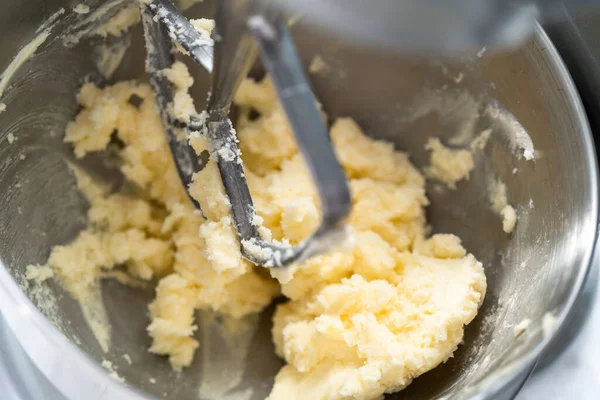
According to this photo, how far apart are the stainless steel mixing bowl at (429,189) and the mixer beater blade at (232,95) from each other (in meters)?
0.08

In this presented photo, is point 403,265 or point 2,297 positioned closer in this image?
point 2,297

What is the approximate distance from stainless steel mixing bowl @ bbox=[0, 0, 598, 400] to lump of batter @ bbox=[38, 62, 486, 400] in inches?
1.2

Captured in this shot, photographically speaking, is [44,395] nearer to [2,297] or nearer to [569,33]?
[2,297]

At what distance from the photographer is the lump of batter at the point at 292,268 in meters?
0.82

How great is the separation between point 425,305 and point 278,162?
0.33m

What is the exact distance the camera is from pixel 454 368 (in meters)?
0.82

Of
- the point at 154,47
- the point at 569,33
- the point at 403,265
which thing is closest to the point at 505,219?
the point at 403,265

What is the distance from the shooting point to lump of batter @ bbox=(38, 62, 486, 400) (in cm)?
82

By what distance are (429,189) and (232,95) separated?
406 mm

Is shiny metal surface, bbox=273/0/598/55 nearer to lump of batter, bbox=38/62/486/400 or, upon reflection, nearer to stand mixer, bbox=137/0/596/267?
stand mixer, bbox=137/0/596/267

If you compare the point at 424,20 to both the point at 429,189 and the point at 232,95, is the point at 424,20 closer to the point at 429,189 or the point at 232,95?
the point at 232,95

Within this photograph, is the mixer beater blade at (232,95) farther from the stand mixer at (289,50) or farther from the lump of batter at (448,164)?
the lump of batter at (448,164)

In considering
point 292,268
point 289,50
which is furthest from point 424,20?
point 292,268

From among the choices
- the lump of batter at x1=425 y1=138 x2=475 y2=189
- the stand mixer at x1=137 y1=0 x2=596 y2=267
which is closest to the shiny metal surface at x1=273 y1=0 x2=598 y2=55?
the stand mixer at x1=137 y1=0 x2=596 y2=267
